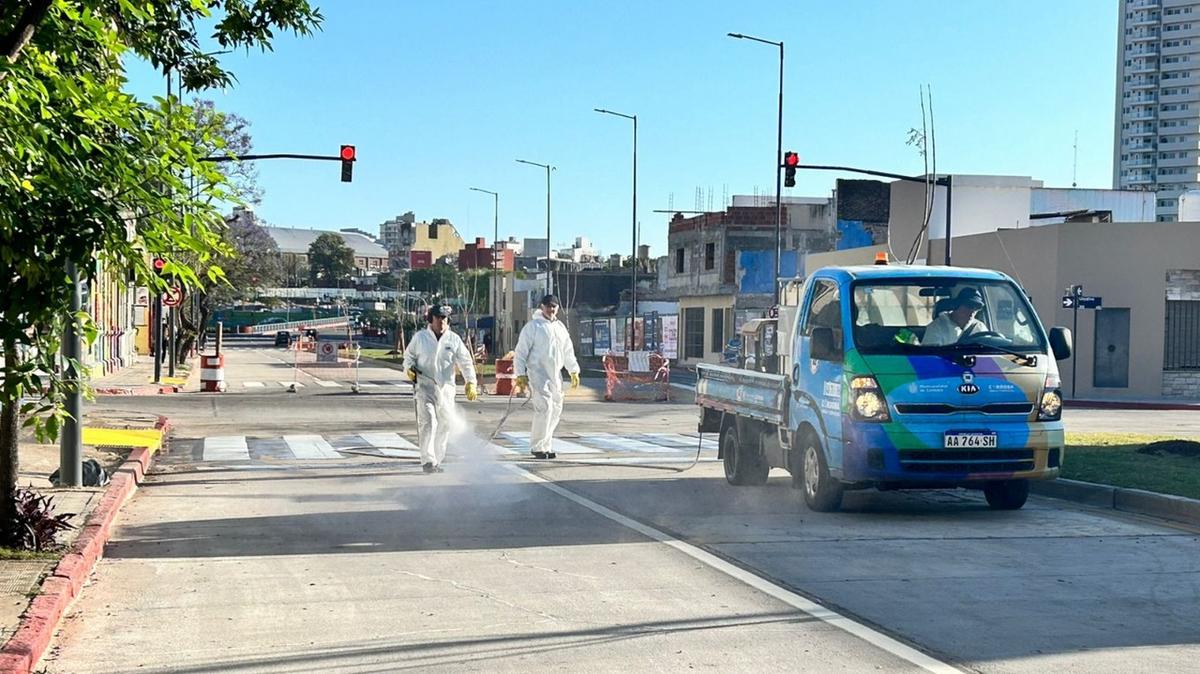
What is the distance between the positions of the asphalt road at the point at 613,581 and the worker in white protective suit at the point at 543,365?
7.43 ft

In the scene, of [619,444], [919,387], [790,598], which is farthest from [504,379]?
[790,598]

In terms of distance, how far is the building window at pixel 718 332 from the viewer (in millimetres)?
62291

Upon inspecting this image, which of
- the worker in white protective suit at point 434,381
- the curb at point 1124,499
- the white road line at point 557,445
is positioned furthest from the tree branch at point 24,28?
the white road line at point 557,445

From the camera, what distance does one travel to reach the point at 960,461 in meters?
11.1

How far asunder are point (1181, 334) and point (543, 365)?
89.6 ft

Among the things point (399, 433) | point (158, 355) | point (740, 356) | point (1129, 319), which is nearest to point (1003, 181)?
point (1129, 319)

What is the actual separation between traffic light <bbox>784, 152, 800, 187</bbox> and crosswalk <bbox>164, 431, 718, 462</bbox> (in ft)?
43.4

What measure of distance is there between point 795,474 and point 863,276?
193 centimetres

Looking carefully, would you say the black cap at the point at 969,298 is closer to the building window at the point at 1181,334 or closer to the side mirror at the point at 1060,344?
the side mirror at the point at 1060,344

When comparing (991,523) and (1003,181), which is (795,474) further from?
(1003,181)

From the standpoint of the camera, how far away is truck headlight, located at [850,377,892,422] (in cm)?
1105

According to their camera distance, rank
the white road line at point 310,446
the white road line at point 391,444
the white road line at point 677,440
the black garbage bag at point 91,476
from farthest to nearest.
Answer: the white road line at point 677,440 → the white road line at point 391,444 → the white road line at point 310,446 → the black garbage bag at point 91,476

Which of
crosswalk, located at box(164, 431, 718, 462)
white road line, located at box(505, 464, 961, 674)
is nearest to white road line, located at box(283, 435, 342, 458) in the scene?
crosswalk, located at box(164, 431, 718, 462)

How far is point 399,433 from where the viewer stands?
21609 mm
